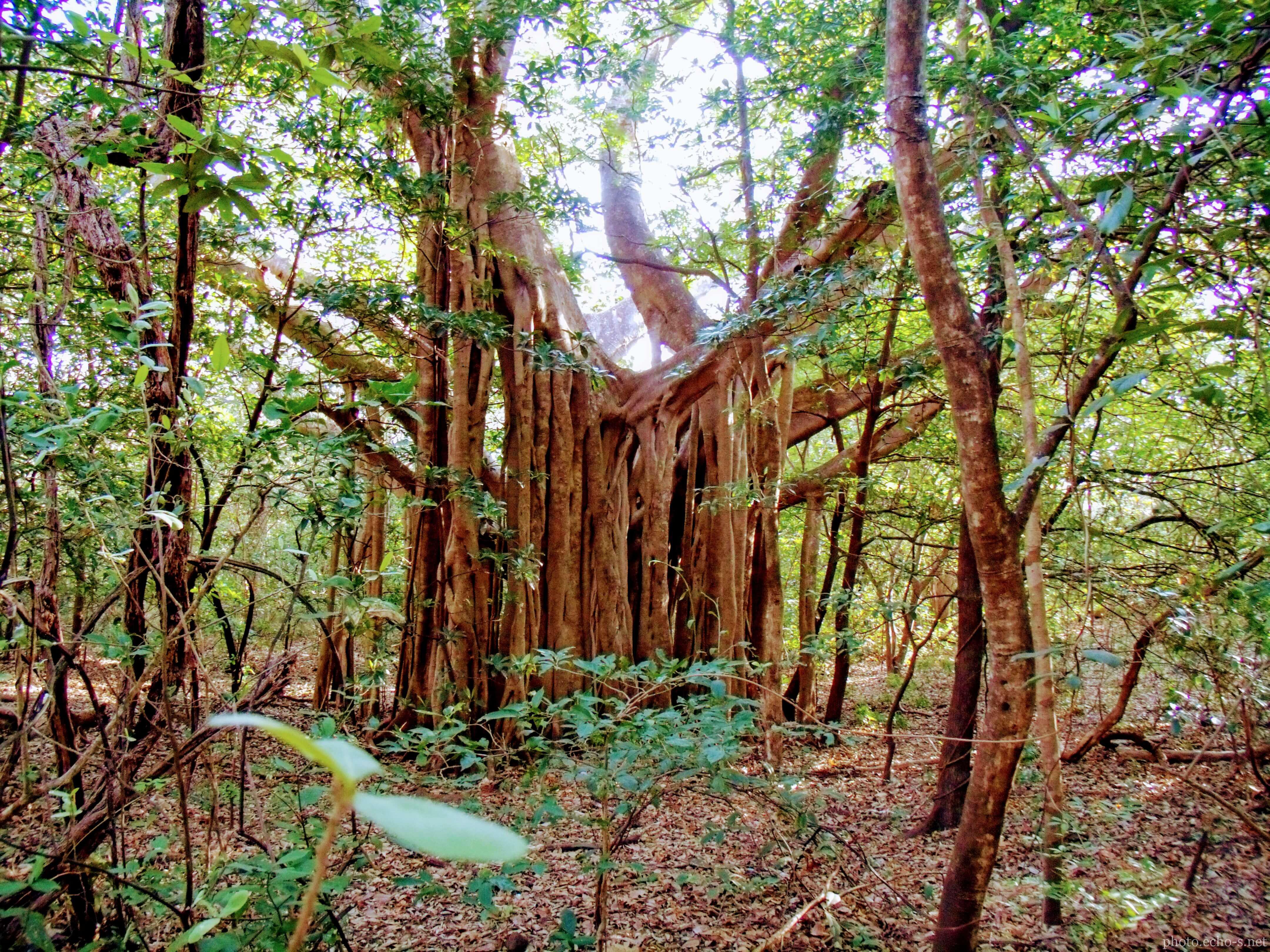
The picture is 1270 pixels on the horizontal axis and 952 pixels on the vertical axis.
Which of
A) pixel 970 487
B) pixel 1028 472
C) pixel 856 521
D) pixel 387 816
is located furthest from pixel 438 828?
pixel 856 521

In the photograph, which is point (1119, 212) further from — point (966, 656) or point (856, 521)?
point (856, 521)

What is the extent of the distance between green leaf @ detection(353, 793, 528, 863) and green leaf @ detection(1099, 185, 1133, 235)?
140cm

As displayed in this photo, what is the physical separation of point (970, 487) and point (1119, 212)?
83 centimetres

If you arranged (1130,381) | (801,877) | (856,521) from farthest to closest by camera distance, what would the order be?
(856,521), (801,877), (1130,381)

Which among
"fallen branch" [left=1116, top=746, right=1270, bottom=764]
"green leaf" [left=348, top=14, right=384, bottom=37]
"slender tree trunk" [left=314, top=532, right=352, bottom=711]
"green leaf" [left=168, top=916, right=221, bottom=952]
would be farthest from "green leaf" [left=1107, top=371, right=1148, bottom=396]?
"slender tree trunk" [left=314, top=532, right=352, bottom=711]

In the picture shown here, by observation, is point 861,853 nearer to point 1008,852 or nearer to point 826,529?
point 1008,852

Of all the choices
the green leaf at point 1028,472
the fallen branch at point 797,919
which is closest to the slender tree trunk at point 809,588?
the fallen branch at point 797,919

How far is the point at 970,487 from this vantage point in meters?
1.91

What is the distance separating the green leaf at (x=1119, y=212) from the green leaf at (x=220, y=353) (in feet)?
4.94

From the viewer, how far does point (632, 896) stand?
274 centimetres

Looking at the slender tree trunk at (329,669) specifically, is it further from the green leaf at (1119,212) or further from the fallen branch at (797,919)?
the green leaf at (1119,212)

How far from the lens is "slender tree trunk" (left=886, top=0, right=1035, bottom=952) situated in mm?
1870

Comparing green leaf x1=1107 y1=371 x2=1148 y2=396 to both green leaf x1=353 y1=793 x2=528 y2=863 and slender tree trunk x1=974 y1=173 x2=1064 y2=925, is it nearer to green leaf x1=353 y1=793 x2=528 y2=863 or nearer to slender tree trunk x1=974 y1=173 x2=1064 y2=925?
slender tree trunk x1=974 y1=173 x2=1064 y2=925

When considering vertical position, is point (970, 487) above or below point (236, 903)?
above
